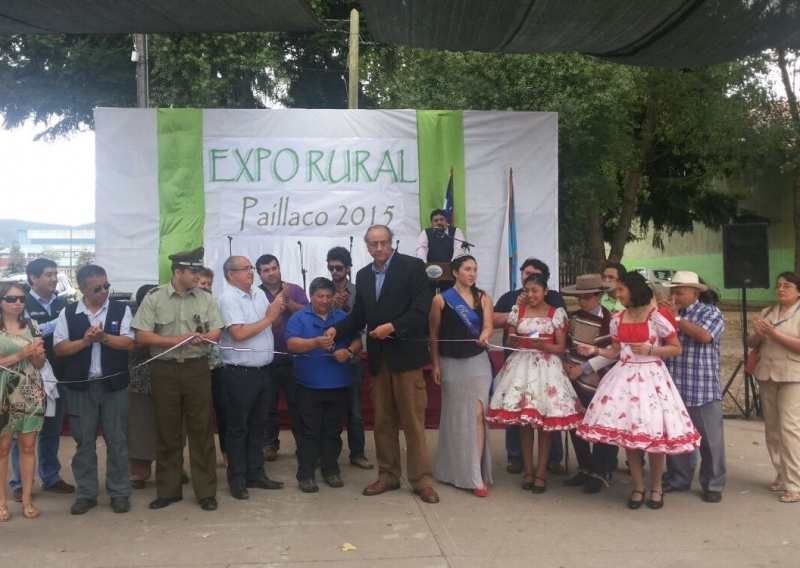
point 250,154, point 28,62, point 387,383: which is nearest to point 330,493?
point 387,383

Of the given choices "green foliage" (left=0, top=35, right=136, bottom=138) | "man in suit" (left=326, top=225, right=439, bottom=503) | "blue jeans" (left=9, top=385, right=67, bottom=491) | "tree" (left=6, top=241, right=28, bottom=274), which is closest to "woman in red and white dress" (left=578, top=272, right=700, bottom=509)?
"man in suit" (left=326, top=225, right=439, bottom=503)

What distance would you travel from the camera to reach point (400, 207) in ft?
30.1

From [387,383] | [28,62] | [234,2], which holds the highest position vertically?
[28,62]

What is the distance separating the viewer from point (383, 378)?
639 centimetres

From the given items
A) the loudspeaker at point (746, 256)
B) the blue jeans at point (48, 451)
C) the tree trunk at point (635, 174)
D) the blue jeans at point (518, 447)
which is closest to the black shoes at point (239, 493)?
the blue jeans at point (48, 451)

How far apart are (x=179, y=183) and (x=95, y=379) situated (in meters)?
3.54

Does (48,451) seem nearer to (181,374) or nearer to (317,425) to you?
(181,374)

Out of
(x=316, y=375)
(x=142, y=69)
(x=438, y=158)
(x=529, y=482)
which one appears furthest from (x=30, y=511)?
(x=142, y=69)

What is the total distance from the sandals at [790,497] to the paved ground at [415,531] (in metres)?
0.08

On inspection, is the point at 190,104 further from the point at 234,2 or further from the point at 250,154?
the point at 234,2

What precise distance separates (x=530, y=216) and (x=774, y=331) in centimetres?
341

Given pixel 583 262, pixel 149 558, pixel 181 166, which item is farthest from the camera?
pixel 583 262

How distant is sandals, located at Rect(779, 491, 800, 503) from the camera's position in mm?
6168

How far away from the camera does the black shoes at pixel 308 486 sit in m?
6.46
